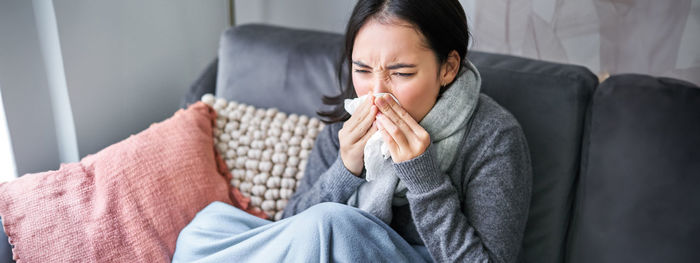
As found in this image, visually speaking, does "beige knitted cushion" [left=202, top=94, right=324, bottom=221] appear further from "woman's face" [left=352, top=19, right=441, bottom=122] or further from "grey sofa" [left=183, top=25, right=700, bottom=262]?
"woman's face" [left=352, top=19, right=441, bottom=122]

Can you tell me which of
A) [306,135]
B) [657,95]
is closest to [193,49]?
[306,135]

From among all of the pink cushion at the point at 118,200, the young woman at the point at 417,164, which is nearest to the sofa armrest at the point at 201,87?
the pink cushion at the point at 118,200

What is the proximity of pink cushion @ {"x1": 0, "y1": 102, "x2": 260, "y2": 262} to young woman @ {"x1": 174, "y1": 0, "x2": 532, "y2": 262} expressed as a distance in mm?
134

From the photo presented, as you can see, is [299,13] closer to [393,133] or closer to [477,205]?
[393,133]

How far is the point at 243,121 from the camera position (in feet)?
5.16

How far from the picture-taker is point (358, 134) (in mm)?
1158

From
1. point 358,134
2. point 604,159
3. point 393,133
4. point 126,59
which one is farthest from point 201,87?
point 604,159

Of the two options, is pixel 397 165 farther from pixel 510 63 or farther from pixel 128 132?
pixel 128 132

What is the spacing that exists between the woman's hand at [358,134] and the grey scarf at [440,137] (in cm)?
3

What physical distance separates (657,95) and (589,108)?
152 mm

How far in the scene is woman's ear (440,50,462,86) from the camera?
44.6 inches

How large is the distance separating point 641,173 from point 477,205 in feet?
1.44

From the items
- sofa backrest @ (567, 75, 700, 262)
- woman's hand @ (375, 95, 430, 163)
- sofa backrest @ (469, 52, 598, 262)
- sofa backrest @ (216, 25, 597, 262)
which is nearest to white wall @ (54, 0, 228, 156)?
sofa backrest @ (216, 25, 597, 262)

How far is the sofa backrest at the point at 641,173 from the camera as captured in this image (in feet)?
3.90
